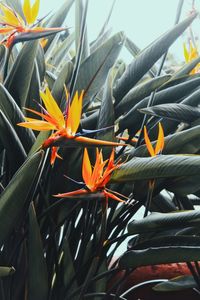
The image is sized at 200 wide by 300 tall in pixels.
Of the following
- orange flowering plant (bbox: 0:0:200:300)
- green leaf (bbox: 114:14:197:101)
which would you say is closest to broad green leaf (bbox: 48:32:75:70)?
orange flowering plant (bbox: 0:0:200:300)

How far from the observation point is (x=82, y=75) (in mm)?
630

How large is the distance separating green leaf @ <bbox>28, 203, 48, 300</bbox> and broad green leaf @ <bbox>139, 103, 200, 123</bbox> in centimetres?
17

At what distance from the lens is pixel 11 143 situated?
1.73 feet

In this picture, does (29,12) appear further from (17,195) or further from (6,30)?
(17,195)

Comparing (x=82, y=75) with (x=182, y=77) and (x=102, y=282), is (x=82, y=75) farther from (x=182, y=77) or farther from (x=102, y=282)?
(x=102, y=282)

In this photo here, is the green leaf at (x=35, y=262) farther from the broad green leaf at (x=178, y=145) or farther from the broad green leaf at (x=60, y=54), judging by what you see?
the broad green leaf at (x=60, y=54)

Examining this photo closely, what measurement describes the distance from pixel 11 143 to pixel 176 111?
0.19 metres

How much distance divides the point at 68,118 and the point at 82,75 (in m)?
0.21

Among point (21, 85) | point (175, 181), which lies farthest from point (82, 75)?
point (175, 181)

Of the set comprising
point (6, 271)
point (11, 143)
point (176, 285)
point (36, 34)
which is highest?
point (36, 34)

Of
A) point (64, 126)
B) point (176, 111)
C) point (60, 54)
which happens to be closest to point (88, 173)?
point (64, 126)

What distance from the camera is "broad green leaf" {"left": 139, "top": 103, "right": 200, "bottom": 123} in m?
0.55

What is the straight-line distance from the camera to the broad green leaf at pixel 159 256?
0.50 metres

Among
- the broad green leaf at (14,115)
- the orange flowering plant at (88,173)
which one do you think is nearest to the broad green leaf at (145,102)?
the orange flowering plant at (88,173)
